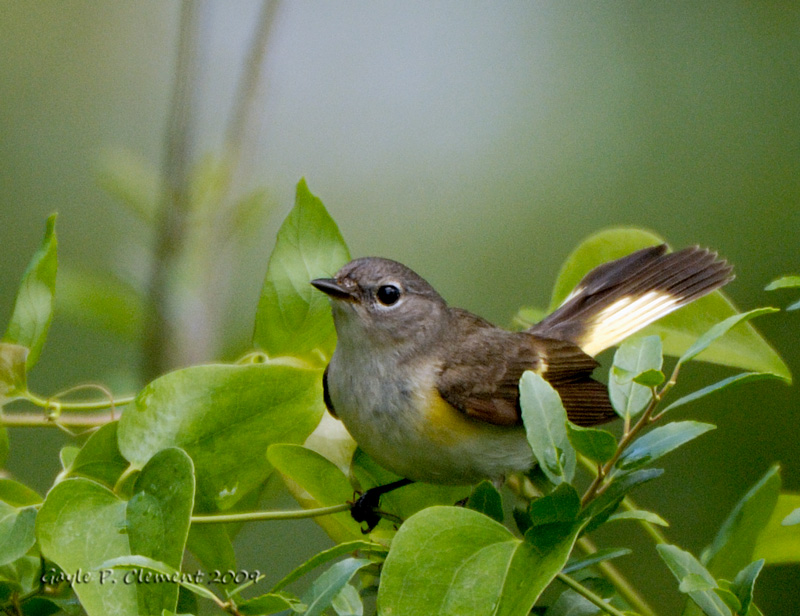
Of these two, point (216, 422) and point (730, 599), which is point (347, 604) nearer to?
point (216, 422)

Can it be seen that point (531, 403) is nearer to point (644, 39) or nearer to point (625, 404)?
point (625, 404)

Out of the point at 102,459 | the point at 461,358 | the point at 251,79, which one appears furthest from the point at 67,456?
the point at 251,79

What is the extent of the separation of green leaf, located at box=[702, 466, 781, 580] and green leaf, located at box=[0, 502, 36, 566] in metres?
0.80

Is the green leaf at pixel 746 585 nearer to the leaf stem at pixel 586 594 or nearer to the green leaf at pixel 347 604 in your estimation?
the leaf stem at pixel 586 594

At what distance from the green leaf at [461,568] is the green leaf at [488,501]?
Result: 94mm

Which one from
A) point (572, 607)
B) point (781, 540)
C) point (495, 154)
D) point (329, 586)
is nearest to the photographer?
point (329, 586)

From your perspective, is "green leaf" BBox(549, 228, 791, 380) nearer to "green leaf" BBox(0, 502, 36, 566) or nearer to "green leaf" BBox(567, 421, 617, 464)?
"green leaf" BBox(567, 421, 617, 464)

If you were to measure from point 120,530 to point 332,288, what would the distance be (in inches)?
21.5

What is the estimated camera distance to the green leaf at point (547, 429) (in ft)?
2.75

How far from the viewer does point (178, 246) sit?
153 cm

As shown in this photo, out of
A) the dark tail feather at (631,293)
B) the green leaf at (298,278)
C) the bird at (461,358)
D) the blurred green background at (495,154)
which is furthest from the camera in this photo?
the blurred green background at (495,154)

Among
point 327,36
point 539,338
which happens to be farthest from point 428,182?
point 539,338

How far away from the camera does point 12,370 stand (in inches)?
38.1

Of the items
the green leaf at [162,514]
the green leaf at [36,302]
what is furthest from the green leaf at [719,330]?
the green leaf at [36,302]
